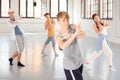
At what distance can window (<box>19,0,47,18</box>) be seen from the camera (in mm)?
26844

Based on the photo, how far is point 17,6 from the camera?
26562 millimetres

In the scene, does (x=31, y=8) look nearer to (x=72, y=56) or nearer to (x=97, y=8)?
(x=97, y=8)

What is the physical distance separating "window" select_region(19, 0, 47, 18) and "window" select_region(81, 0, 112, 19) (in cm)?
487

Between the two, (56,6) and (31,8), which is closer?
(31,8)

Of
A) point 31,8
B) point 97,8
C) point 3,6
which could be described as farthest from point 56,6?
point 97,8

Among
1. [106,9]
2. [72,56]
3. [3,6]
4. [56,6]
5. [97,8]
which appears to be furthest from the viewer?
[56,6]

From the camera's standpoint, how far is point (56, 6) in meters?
27.8

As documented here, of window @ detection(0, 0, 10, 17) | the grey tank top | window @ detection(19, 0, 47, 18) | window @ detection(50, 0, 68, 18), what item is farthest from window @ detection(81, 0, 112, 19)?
the grey tank top

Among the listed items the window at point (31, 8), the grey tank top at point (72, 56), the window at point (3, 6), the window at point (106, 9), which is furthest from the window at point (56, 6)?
the grey tank top at point (72, 56)

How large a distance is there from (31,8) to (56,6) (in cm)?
234

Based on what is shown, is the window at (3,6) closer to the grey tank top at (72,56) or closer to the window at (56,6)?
the window at (56,6)

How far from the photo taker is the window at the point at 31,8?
26.8 meters

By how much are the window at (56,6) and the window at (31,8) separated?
69 cm

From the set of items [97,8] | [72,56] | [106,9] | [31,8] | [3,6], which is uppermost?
[3,6]
